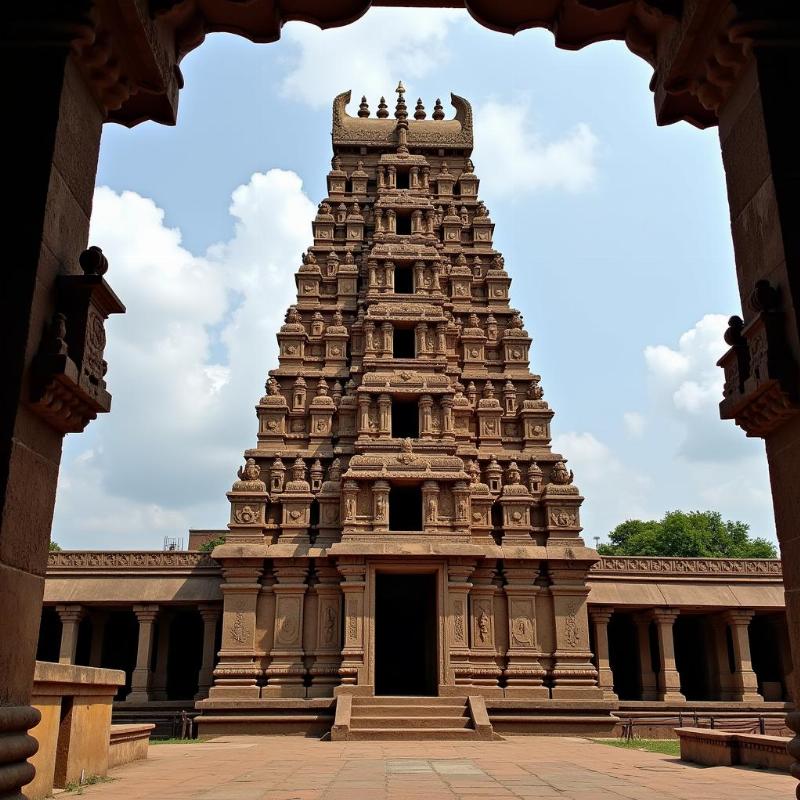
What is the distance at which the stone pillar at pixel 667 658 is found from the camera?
84.7 feet

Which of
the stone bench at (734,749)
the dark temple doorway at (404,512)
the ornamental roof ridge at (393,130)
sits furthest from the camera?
the ornamental roof ridge at (393,130)

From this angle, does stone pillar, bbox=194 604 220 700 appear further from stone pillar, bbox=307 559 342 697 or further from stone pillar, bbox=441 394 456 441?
stone pillar, bbox=441 394 456 441

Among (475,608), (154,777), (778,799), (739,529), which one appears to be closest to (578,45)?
(778,799)

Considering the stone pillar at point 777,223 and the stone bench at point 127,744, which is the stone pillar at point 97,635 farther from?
the stone pillar at point 777,223

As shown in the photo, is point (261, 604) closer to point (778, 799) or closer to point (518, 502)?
point (518, 502)

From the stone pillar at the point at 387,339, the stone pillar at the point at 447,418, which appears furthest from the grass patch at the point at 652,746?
the stone pillar at the point at 387,339

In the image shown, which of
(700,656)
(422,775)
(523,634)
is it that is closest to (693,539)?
(700,656)

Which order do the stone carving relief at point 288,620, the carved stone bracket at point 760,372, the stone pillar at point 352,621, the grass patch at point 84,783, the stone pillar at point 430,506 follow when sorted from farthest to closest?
1. the stone pillar at point 430,506
2. the stone carving relief at point 288,620
3. the stone pillar at point 352,621
4. the grass patch at point 84,783
5. the carved stone bracket at point 760,372

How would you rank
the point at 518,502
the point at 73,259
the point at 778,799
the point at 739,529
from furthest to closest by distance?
the point at 739,529, the point at 518,502, the point at 778,799, the point at 73,259

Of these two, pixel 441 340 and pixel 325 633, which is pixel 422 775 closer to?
pixel 325 633

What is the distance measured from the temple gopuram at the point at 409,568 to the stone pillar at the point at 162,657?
0.25ft

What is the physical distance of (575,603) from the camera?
24.4m

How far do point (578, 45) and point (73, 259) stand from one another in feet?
15.3

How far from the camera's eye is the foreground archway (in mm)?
5129
